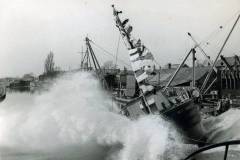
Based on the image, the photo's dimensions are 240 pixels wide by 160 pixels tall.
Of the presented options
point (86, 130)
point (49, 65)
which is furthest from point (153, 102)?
point (49, 65)

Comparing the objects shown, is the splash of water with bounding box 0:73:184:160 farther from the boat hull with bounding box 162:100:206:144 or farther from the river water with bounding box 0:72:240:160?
the boat hull with bounding box 162:100:206:144

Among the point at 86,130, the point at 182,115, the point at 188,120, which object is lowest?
the point at 86,130

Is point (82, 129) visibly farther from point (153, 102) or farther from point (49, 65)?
point (49, 65)

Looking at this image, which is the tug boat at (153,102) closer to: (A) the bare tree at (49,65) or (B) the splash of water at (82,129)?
(B) the splash of water at (82,129)

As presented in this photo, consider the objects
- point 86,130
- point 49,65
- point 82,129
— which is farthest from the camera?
point 49,65

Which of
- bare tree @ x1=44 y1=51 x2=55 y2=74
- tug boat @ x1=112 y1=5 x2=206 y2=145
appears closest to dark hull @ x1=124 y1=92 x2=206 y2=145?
tug boat @ x1=112 y1=5 x2=206 y2=145

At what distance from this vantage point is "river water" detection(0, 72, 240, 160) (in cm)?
1877

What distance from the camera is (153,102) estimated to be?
65.0 feet

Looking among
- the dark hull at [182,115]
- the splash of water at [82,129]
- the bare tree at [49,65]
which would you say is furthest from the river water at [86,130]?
the bare tree at [49,65]

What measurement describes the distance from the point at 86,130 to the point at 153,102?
503 centimetres

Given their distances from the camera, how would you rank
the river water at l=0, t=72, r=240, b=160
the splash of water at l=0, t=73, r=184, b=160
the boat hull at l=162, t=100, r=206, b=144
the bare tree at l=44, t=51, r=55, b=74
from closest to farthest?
the river water at l=0, t=72, r=240, b=160 < the splash of water at l=0, t=73, r=184, b=160 < the boat hull at l=162, t=100, r=206, b=144 < the bare tree at l=44, t=51, r=55, b=74

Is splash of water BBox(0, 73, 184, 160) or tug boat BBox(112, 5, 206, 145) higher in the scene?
tug boat BBox(112, 5, 206, 145)

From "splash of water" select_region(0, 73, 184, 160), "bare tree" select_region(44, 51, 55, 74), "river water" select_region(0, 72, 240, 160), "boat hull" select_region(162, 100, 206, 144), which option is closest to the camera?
"river water" select_region(0, 72, 240, 160)

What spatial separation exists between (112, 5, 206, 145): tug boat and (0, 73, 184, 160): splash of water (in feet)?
1.78
